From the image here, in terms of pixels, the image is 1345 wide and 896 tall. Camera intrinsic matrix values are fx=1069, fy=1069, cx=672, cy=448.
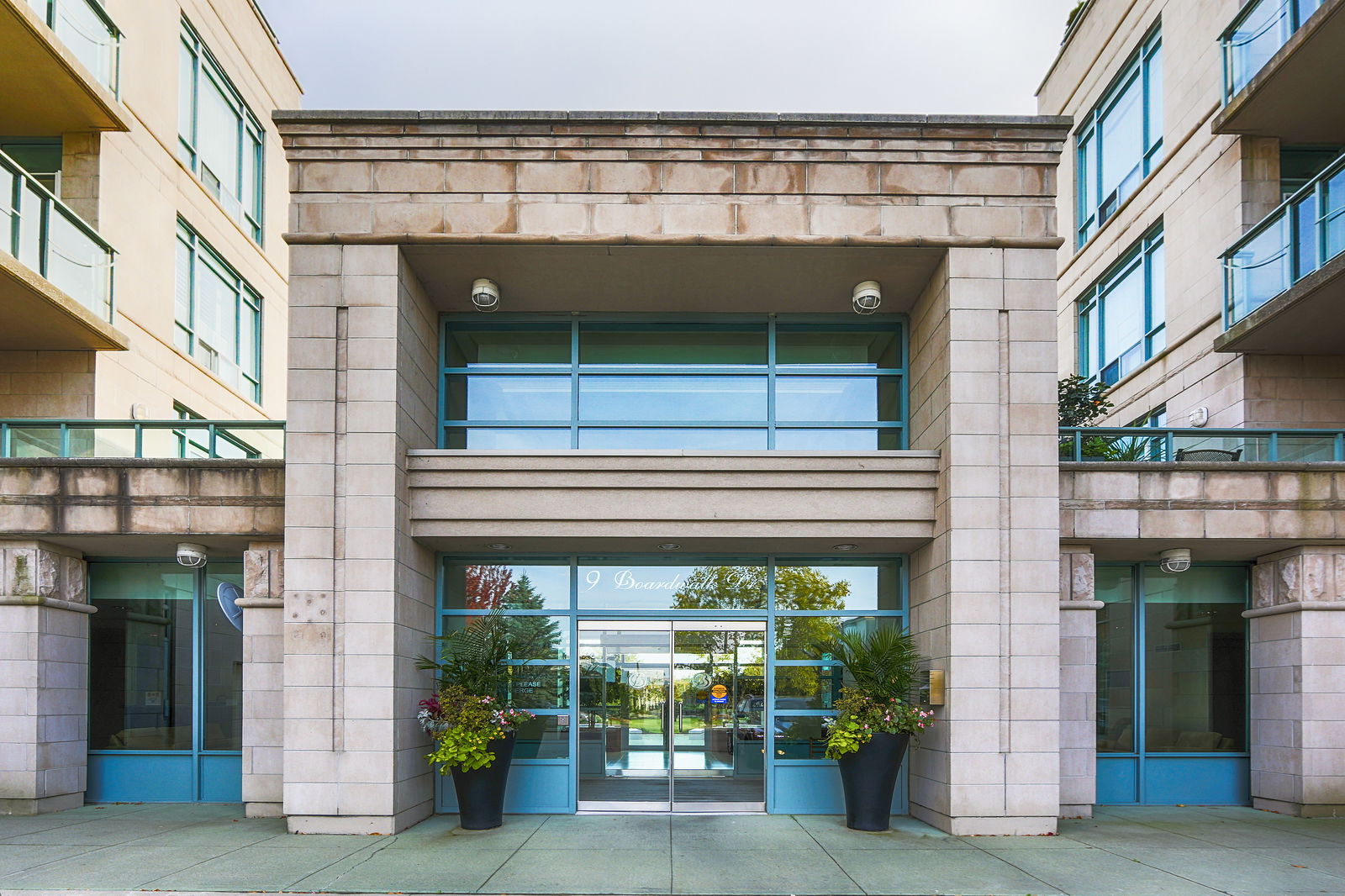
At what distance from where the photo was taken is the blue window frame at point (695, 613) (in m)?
12.9

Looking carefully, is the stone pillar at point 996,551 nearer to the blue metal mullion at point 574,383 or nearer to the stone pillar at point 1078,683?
the stone pillar at point 1078,683

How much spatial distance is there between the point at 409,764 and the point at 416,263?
5.64 metres

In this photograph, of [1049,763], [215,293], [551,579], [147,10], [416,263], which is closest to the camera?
[1049,763]

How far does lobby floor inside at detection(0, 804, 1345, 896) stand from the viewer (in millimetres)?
8969

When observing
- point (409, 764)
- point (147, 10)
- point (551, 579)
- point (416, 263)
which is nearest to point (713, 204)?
point (416, 263)

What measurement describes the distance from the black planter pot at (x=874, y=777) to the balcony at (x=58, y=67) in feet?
43.0

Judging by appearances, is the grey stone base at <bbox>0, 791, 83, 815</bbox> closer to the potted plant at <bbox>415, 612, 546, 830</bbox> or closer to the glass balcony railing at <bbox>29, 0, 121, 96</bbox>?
the potted plant at <bbox>415, 612, 546, 830</bbox>

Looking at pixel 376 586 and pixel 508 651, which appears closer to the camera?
pixel 376 586

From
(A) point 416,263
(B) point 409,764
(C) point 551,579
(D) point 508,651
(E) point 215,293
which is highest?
(E) point 215,293

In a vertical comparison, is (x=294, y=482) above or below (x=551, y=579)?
above

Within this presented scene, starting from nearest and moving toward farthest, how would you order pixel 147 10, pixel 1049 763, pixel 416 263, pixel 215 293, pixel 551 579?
pixel 1049 763 < pixel 416 263 < pixel 551 579 < pixel 147 10 < pixel 215 293

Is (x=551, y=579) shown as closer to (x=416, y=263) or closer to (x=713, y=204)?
(x=416, y=263)

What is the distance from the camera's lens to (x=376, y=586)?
452 inches

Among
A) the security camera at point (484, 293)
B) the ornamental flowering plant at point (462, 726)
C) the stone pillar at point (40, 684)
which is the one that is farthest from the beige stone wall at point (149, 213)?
the ornamental flowering plant at point (462, 726)
